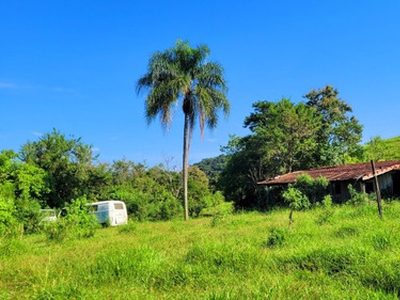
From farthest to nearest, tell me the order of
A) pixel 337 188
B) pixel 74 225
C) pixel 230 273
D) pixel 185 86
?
pixel 337 188 < pixel 185 86 < pixel 74 225 < pixel 230 273

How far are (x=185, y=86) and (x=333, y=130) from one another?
63.2 ft

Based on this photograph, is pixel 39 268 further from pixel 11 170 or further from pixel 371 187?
pixel 371 187

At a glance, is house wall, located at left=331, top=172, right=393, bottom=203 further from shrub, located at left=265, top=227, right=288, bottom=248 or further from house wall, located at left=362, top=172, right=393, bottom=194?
shrub, located at left=265, top=227, right=288, bottom=248

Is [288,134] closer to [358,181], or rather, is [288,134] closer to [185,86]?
[358,181]

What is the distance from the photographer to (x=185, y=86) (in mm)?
19734

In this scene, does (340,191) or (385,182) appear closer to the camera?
(385,182)

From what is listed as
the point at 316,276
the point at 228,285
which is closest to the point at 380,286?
the point at 316,276

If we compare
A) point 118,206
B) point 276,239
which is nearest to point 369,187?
point 118,206

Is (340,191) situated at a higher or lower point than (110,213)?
higher

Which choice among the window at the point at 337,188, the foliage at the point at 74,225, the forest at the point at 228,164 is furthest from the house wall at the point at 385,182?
the foliage at the point at 74,225

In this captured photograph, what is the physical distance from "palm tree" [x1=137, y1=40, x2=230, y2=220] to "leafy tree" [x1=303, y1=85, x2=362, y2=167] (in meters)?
14.4

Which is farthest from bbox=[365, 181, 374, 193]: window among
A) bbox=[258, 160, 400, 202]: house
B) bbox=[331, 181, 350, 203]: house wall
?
bbox=[331, 181, 350, 203]: house wall

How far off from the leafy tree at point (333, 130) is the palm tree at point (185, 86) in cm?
1444

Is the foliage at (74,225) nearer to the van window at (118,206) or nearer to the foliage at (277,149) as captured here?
the van window at (118,206)
